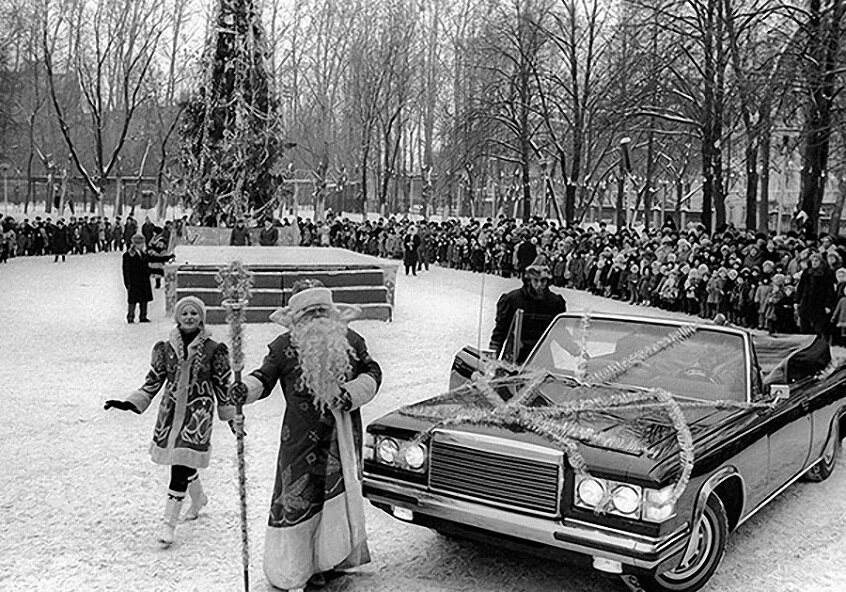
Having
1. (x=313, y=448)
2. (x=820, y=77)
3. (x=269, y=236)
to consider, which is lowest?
(x=313, y=448)

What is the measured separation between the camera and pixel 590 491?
4.64 metres

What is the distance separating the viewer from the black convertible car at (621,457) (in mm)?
4609

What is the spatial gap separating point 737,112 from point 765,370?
19929 millimetres

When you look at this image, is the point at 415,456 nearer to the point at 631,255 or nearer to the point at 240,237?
the point at 631,255

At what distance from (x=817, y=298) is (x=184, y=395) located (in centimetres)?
1217

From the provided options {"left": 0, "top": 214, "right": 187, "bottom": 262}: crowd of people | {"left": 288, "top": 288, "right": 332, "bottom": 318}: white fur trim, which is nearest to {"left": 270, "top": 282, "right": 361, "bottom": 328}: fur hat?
{"left": 288, "top": 288, "right": 332, "bottom": 318}: white fur trim

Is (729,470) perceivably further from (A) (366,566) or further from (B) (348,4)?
(B) (348,4)

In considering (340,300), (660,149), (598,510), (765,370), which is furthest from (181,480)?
(660,149)

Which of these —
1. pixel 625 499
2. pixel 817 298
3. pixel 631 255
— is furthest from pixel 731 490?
pixel 631 255

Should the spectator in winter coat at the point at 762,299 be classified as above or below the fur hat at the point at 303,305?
below

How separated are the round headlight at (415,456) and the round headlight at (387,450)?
0.10m

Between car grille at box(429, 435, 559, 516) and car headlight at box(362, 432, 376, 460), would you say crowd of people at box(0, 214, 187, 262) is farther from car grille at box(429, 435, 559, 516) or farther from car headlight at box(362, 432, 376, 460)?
car grille at box(429, 435, 559, 516)

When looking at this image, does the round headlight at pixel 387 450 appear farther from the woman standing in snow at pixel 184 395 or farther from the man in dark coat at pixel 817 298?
the man in dark coat at pixel 817 298

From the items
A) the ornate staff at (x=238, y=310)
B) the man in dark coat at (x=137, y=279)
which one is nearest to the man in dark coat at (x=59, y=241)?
the man in dark coat at (x=137, y=279)
